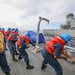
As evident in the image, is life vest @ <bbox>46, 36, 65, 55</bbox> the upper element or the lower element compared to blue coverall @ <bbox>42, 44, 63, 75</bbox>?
upper

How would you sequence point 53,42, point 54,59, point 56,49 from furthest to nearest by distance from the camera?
1. point 54,59
2. point 53,42
3. point 56,49

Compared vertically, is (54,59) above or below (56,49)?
below

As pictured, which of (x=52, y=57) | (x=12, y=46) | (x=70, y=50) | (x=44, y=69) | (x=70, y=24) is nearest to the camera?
(x=52, y=57)

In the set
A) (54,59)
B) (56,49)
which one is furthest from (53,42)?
(54,59)

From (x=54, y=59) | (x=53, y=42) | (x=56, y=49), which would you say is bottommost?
(x=54, y=59)

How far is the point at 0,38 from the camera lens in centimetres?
451

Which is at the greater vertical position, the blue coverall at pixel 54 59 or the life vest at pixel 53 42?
the life vest at pixel 53 42

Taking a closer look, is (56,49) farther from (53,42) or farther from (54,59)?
(54,59)

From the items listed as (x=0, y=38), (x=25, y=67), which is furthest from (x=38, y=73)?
(x=0, y=38)

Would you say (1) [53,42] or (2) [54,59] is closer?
(1) [53,42]

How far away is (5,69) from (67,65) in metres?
2.29

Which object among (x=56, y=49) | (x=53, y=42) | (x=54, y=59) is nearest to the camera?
(x=56, y=49)

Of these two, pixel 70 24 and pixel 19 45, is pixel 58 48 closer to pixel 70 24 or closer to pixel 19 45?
pixel 19 45

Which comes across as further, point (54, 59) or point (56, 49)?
point (54, 59)
